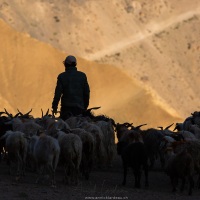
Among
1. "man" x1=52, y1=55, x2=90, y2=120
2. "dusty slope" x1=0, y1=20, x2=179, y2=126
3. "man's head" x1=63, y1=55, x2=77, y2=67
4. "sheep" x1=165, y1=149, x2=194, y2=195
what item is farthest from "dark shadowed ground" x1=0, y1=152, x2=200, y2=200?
"dusty slope" x1=0, y1=20, x2=179, y2=126

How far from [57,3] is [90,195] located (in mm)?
51241

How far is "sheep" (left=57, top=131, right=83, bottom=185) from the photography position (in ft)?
48.0

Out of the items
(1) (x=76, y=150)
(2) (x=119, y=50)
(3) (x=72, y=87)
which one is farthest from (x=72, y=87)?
(2) (x=119, y=50)

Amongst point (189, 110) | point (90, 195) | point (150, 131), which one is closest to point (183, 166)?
point (90, 195)

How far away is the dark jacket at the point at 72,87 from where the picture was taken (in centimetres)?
1795

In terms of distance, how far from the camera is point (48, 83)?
50.0 m

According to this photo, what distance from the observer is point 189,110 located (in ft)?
198

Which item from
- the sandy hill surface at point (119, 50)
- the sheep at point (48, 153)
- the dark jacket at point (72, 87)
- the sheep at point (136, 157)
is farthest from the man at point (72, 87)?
the sandy hill surface at point (119, 50)

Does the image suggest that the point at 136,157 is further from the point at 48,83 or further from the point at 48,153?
the point at 48,83

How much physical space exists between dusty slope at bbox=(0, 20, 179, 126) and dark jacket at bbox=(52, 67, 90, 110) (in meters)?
28.4

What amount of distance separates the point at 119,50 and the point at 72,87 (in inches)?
1782

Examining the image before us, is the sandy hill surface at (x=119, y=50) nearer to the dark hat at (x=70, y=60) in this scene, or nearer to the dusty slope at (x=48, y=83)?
the dusty slope at (x=48, y=83)

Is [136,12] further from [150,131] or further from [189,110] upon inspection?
[150,131]

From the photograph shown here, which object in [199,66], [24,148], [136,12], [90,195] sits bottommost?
[90,195]
